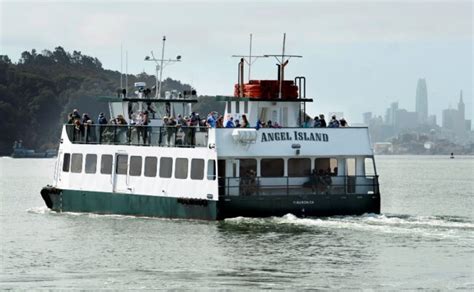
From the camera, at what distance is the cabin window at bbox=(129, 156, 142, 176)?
161 feet

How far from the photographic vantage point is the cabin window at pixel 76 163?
51219 mm

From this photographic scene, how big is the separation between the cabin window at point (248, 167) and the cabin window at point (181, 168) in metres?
1.86

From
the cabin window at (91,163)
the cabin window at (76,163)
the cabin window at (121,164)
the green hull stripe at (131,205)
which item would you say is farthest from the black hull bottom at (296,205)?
the cabin window at (76,163)

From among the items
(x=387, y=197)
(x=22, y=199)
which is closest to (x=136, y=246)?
(x=22, y=199)

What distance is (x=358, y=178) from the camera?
47.8 m

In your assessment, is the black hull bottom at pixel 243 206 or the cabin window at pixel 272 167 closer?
the black hull bottom at pixel 243 206

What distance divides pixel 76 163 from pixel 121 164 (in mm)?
2456

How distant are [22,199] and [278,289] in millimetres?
37088

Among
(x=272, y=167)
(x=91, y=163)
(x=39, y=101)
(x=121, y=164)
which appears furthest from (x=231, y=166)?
(x=39, y=101)

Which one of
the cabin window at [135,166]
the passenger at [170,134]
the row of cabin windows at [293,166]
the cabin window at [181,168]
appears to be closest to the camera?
the row of cabin windows at [293,166]

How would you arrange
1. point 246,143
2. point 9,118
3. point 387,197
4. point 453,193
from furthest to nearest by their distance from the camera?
point 9,118
point 453,193
point 387,197
point 246,143

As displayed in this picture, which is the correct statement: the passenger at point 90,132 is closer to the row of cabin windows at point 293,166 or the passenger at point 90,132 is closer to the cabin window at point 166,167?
the cabin window at point 166,167

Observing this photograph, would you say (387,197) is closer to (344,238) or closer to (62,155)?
(62,155)

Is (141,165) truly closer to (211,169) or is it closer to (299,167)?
(211,169)
